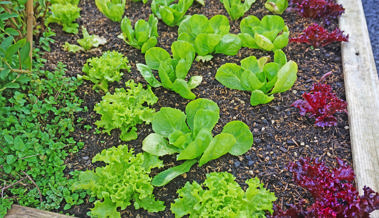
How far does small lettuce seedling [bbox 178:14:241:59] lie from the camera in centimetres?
287

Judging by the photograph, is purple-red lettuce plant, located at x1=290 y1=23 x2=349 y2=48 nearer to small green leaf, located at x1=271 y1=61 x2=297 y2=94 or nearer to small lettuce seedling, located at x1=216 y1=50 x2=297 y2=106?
small lettuce seedling, located at x1=216 y1=50 x2=297 y2=106

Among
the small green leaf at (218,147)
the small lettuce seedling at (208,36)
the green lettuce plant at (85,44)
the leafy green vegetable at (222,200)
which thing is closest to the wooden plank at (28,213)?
the leafy green vegetable at (222,200)

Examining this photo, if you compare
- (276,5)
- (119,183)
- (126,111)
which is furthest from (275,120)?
(276,5)

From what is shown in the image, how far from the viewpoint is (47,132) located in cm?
257

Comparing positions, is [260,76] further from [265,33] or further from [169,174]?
[169,174]

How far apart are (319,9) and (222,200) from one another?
2169mm

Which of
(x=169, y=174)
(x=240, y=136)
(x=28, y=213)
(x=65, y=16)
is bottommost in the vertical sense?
(x=28, y=213)

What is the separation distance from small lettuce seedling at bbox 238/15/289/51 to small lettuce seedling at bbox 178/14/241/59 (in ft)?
0.45

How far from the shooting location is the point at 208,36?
9.30 feet

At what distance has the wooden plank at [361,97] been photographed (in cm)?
228

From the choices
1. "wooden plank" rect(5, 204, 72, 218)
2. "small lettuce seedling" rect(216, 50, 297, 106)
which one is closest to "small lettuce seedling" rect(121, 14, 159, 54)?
"small lettuce seedling" rect(216, 50, 297, 106)

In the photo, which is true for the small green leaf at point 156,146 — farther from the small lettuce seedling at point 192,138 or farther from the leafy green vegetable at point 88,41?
the leafy green vegetable at point 88,41

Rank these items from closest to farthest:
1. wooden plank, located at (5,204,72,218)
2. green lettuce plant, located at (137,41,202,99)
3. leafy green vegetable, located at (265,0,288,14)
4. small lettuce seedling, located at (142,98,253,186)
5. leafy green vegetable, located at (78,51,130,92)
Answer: wooden plank, located at (5,204,72,218) < small lettuce seedling, located at (142,98,253,186) < green lettuce plant, located at (137,41,202,99) < leafy green vegetable, located at (78,51,130,92) < leafy green vegetable, located at (265,0,288,14)

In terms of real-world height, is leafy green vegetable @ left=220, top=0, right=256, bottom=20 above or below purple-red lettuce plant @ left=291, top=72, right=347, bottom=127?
above
